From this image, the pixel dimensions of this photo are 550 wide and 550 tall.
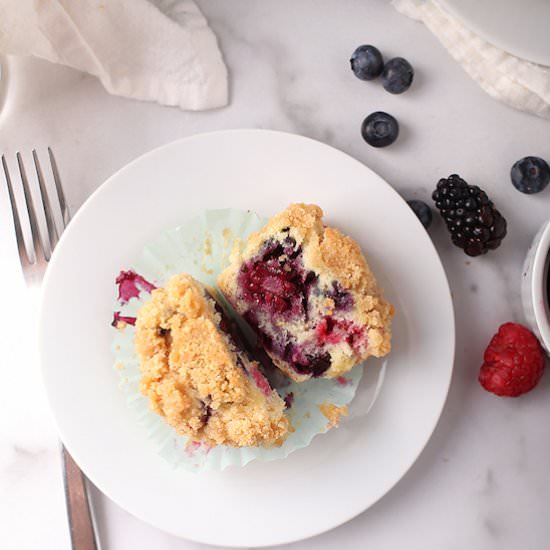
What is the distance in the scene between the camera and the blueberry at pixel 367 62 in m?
1.79

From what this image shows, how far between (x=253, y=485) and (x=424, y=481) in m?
0.42

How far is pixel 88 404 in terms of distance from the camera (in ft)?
5.67

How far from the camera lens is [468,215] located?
1706 millimetres

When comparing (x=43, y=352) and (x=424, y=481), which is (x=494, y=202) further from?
(x=43, y=352)

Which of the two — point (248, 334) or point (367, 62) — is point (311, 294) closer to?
point (248, 334)

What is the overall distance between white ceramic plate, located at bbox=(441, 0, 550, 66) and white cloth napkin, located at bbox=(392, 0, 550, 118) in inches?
7.8

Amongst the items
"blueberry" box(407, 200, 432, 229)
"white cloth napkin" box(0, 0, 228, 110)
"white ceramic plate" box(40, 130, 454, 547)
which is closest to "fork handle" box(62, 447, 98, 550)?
"white ceramic plate" box(40, 130, 454, 547)

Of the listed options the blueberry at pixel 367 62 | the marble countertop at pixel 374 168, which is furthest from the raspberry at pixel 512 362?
the blueberry at pixel 367 62

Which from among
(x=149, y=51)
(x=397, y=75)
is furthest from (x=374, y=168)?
(x=149, y=51)

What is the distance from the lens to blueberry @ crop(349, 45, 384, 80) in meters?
1.79

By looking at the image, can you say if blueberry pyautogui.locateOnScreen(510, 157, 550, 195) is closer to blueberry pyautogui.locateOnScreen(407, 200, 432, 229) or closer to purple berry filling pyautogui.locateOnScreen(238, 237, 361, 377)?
blueberry pyautogui.locateOnScreen(407, 200, 432, 229)

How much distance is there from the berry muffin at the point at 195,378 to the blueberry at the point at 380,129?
579 millimetres

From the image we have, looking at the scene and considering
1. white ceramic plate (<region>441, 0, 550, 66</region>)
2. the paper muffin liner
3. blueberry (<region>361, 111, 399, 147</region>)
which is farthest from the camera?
blueberry (<region>361, 111, 399, 147</region>)

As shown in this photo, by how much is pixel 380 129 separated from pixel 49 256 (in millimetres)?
827
